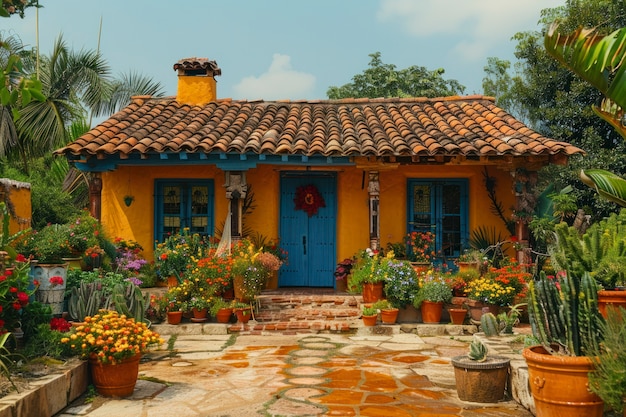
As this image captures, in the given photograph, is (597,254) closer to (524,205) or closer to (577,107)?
(524,205)

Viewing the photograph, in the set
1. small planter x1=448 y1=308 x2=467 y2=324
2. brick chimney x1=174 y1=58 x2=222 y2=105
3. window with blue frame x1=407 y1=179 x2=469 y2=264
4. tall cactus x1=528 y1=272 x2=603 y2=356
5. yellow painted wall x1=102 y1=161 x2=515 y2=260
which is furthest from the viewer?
brick chimney x1=174 y1=58 x2=222 y2=105

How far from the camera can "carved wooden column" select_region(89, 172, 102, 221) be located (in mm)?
11820

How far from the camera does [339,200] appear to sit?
41.1ft

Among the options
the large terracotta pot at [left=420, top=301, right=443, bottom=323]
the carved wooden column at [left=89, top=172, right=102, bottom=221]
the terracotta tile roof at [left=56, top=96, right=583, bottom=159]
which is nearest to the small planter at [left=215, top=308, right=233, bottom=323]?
the terracotta tile roof at [left=56, top=96, right=583, bottom=159]

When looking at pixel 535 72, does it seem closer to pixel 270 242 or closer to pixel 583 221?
pixel 583 221

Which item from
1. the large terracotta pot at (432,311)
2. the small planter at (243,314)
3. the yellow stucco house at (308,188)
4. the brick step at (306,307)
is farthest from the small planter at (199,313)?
the large terracotta pot at (432,311)

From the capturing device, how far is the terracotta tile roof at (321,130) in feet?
36.2

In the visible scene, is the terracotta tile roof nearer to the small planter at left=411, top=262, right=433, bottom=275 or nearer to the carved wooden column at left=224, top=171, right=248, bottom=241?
the carved wooden column at left=224, top=171, right=248, bottom=241

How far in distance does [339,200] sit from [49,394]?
26.1ft

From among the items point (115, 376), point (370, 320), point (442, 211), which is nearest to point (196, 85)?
point (442, 211)

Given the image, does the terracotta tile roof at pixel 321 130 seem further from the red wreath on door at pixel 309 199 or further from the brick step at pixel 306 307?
the brick step at pixel 306 307

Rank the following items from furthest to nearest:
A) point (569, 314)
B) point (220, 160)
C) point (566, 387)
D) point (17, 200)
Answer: point (220, 160) → point (17, 200) → point (569, 314) → point (566, 387)

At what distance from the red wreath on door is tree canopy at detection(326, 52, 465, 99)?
1419cm

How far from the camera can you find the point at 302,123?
43.6 feet
